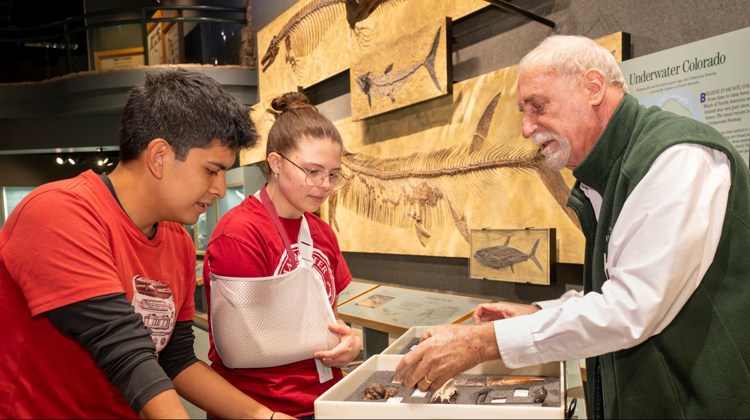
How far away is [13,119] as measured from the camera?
1016 centimetres

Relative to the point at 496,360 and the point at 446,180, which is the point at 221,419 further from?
the point at 446,180

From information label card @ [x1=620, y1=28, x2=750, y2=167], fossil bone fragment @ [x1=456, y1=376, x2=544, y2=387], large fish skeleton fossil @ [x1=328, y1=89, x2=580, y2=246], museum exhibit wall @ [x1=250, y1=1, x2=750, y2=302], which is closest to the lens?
fossil bone fragment @ [x1=456, y1=376, x2=544, y2=387]

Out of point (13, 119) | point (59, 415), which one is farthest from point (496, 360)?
point (13, 119)

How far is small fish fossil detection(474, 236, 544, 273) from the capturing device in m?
3.04

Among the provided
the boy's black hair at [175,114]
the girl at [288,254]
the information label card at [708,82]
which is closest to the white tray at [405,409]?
the girl at [288,254]

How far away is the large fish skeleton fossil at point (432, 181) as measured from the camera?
10.5 ft

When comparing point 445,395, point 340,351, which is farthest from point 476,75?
point 445,395

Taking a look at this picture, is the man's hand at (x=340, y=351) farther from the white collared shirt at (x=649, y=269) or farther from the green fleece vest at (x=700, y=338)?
the green fleece vest at (x=700, y=338)

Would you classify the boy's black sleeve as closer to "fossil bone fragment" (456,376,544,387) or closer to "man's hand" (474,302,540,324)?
"fossil bone fragment" (456,376,544,387)

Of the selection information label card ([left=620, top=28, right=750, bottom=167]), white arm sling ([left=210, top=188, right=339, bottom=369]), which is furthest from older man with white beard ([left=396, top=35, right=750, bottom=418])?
information label card ([left=620, top=28, right=750, bottom=167])

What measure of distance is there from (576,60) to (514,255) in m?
1.60

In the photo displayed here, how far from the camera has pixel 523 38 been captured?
3.27 meters

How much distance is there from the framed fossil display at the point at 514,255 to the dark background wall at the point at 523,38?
0.18m

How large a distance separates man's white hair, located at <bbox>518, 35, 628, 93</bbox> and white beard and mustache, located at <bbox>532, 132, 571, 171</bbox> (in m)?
0.19
